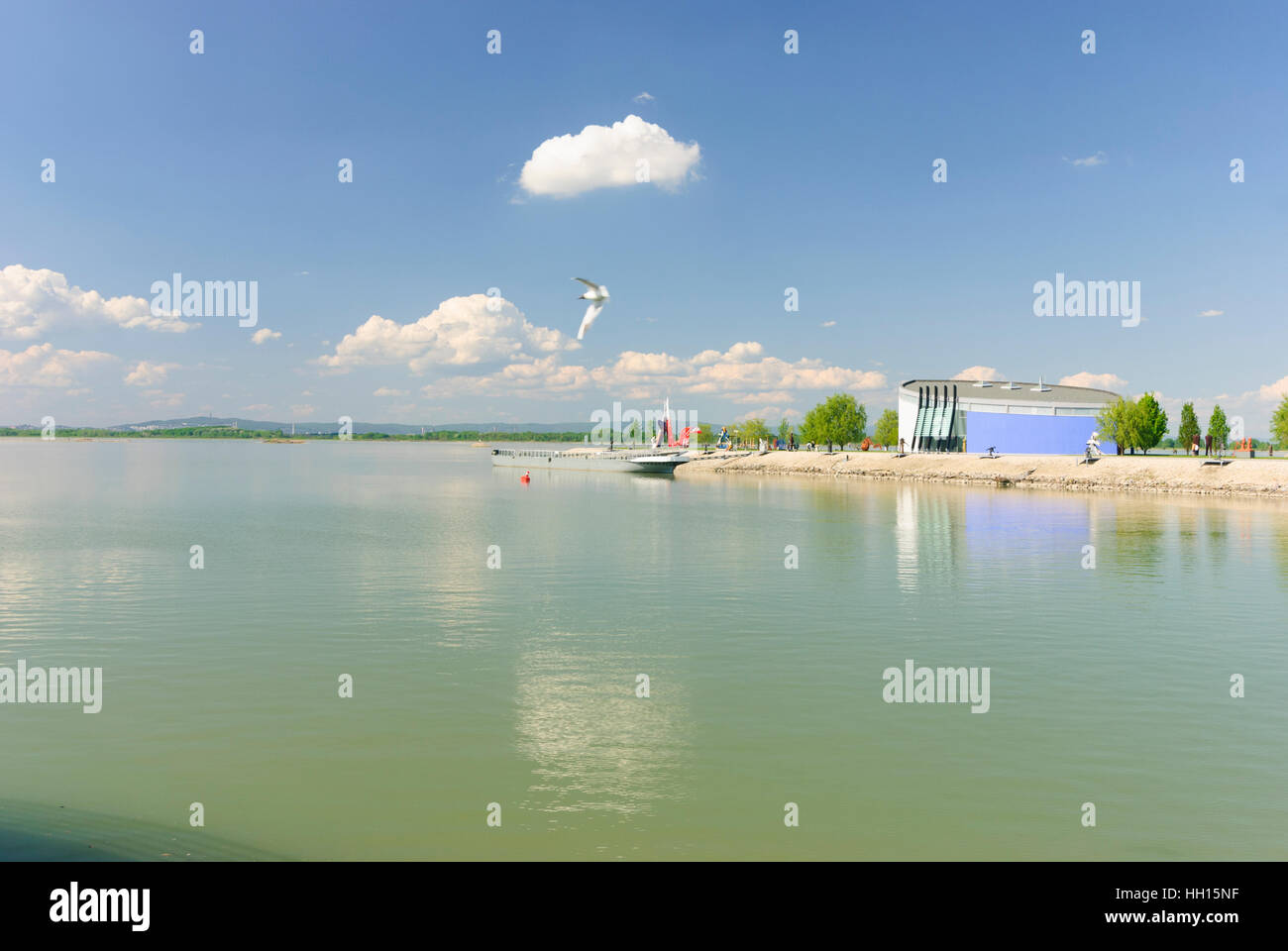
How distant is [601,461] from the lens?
15888 cm

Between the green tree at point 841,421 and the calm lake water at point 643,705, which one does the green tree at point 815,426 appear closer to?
the green tree at point 841,421

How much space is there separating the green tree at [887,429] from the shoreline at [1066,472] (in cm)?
4039

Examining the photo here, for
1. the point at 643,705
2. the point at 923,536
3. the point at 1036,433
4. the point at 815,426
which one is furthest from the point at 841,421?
the point at 643,705

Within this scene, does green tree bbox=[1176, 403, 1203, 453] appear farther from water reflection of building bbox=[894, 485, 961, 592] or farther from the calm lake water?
the calm lake water

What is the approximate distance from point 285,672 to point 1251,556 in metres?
45.3

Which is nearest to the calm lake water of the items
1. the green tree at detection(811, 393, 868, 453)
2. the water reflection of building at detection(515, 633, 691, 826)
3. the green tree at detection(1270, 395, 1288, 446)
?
the water reflection of building at detection(515, 633, 691, 826)

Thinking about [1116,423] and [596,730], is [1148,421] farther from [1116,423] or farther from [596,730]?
[596,730]

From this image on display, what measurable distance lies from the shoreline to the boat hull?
487 cm

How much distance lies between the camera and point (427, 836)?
481 inches

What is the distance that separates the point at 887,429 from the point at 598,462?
236ft

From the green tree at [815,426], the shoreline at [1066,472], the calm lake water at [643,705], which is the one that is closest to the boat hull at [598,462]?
the shoreline at [1066,472]

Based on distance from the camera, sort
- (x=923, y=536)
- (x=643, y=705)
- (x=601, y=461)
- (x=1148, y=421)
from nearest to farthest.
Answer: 1. (x=643, y=705)
2. (x=923, y=536)
3. (x=1148, y=421)
4. (x=601, y=461)
